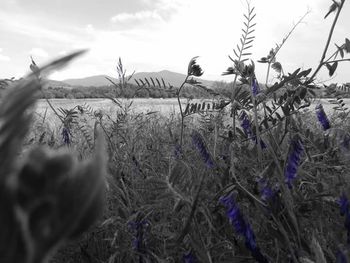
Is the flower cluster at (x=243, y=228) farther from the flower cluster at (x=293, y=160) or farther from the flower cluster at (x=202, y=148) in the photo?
the flower cluster at (x=202, y=148)

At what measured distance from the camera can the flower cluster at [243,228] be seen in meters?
0.91

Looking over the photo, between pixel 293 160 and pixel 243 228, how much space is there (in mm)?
289

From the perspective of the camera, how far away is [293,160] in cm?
110

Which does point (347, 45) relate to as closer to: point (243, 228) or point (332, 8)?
point (332, 8)

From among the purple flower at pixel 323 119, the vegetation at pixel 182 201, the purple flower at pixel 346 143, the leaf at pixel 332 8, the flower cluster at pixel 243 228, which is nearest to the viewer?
the vegetation at pixel 182 201

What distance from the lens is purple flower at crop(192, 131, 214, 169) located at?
4.93 feet

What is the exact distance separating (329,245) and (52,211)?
123 cm

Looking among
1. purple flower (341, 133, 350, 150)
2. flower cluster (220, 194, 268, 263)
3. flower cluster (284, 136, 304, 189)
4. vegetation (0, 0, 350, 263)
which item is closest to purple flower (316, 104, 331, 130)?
vegetation (0, 0, 350, 263)

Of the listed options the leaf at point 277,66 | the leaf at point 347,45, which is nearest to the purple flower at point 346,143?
the leaf at point 347,45

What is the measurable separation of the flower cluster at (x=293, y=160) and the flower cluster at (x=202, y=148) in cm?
45

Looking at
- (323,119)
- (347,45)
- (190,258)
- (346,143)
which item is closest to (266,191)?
(190,258)

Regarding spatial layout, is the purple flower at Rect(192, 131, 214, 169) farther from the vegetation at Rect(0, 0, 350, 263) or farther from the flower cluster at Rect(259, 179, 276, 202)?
the flower cluster at Rect(259, 179, 276, 202)

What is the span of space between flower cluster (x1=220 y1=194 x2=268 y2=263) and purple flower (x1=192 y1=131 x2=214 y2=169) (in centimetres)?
57

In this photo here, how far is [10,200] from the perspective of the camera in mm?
208
